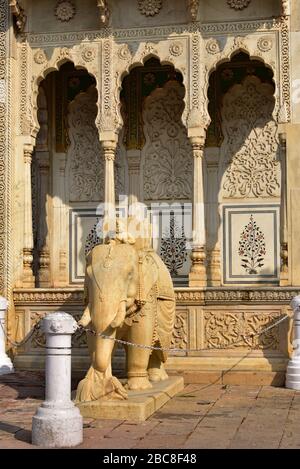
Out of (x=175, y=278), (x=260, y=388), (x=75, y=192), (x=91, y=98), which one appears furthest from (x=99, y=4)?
(x=260, y=388)

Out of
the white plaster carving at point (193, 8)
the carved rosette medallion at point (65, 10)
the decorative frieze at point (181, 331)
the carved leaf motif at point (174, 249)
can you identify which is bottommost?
the decorative frieze at point (181, 331)

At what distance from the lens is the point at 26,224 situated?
38.3 feet

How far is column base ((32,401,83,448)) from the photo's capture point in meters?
6.55

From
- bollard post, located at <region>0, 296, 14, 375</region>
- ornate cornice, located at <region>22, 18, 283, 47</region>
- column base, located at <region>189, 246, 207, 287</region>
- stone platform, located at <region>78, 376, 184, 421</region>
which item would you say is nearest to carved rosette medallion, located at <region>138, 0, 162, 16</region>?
ornate cornice, located at <region>22, 18, 283, 47</region>

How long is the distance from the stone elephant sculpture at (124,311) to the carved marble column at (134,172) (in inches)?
162

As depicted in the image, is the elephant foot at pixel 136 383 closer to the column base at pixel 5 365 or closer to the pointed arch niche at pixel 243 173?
the column base at pixel 5 365

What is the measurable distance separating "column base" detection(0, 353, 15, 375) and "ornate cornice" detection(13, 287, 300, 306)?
779 mm

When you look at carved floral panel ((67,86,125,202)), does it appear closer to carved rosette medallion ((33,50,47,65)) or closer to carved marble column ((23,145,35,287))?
carved rosette medallion ((33,50,47,65))

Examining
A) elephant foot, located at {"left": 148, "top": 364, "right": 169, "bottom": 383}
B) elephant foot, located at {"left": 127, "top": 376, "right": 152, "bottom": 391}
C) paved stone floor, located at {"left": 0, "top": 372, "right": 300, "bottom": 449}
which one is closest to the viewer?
paved stone floor, located at {"left": 0, "top": 372, "right": 300, "bottom": 449}

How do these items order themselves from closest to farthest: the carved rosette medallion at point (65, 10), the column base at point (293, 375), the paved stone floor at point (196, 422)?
the paved stone floor at point (196, 422), the column base at point (293, 375), the carved rosette medallion at point (65, 10)

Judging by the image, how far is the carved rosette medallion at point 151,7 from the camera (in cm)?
1148

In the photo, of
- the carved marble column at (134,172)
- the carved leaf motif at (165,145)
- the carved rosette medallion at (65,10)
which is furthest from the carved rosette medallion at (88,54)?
the carved marble column at (134,172)

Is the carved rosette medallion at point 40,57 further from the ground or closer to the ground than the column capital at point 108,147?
further from the ground

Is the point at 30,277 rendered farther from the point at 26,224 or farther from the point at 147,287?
the point at 147,287
